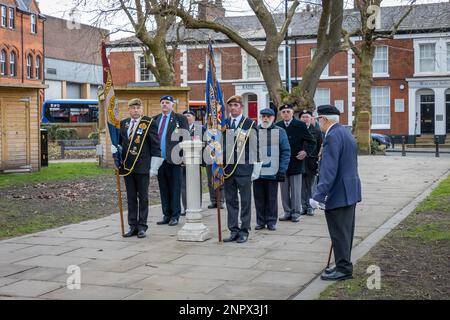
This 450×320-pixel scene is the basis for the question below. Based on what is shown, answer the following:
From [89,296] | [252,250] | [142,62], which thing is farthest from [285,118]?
[142,62]

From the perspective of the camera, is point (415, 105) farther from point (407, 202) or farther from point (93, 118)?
point (407, 202)

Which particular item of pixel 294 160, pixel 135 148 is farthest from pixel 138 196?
pixel 294 160

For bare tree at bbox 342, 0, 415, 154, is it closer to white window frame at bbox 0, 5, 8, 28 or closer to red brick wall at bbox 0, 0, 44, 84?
red brick wall at bbox 0, 0, 44, 84

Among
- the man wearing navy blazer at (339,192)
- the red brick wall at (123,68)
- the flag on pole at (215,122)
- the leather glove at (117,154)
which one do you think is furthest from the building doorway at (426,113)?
the man wearing navy blazer at (339,192)

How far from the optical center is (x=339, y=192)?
7262 millimetres

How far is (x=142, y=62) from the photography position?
5100 cm

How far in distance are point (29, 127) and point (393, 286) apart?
1632cm

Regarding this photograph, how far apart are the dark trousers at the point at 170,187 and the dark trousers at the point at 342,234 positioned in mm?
4236

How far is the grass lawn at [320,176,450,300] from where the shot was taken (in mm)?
6598

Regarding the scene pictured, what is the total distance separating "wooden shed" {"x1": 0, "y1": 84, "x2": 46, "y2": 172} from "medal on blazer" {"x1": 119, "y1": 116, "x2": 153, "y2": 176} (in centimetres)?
1122

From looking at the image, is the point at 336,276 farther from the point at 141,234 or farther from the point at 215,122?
the point at 141,234

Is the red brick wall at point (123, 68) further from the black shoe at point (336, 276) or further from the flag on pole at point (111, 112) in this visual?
the black shoe at point (336, 276)

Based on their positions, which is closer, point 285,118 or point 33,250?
point 33,250

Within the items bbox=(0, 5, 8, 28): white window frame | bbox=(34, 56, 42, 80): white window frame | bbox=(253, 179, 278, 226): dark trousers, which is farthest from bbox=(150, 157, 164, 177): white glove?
bbox=(34, 56, 42, 80): white window frame
